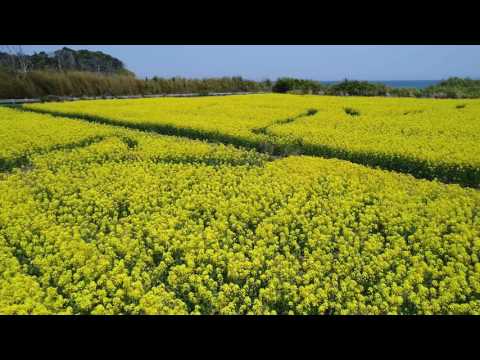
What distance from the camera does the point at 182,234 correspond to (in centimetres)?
618

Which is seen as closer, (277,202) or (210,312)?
(210,312)

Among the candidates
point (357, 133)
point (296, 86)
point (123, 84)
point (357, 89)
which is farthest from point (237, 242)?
point (296, 86)

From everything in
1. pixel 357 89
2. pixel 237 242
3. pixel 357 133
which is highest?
pixel 357 89

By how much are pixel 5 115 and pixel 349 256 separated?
61.2 ft

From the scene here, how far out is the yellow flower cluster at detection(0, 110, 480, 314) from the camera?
4.60 meters

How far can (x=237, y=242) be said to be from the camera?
20.5ft

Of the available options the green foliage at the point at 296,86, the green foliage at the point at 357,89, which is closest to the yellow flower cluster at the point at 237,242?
the green foliage at the point at 357,89

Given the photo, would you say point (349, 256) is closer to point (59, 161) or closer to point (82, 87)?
point (59, 161)

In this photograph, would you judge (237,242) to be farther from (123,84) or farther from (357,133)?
(123,84)

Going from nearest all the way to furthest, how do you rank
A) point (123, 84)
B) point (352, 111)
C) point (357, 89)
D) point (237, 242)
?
point (237, 242) < point (352, 111) < point (123, 84) < point (357, 89)

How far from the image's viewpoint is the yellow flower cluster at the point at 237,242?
4.60 meters

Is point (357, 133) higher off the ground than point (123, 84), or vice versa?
point (123, 84)

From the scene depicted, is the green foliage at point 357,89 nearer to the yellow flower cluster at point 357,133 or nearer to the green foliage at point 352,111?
the yellow flower cluster at point 357,133
